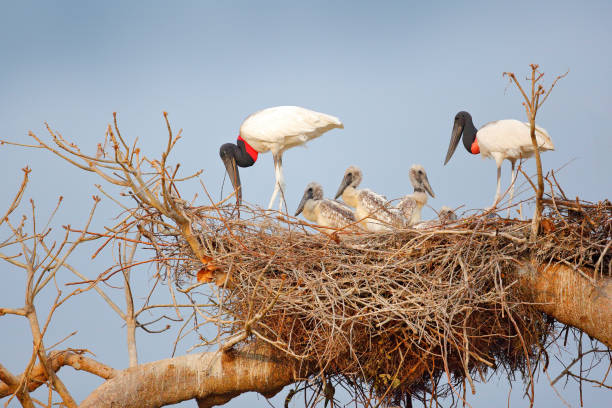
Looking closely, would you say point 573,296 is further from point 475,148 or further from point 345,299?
point 475,148

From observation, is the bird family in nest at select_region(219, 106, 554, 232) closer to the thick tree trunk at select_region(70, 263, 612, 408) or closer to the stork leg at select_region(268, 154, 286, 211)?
the stork leg at select_region(268, 154, 286, 211)

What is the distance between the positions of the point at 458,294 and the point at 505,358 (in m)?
1.15

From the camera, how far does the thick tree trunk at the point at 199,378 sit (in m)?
5.52

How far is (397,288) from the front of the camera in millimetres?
5516

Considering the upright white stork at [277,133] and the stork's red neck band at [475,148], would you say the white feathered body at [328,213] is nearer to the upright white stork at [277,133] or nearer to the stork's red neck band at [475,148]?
the upright white stork at [277,133]

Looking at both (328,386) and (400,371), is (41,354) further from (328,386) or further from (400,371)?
(400,371)

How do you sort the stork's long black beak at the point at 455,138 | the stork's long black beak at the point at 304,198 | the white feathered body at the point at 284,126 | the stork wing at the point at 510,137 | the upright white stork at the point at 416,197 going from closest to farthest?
the upright white stork at the point at 416,197 → the stork's long black beak at the point at 304,198 → the white feathered body at the point at 284,126 → the stork wing at the point at 510,137 → the stork's long black beak at the point at 455,138

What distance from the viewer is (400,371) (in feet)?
18.2

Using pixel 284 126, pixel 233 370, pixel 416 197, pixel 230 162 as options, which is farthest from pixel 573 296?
pixel 230 162

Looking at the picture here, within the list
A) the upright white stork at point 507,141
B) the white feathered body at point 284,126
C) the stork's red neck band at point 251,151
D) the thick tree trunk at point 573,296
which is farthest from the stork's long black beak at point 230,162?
the thick tree trunk at point 573,296

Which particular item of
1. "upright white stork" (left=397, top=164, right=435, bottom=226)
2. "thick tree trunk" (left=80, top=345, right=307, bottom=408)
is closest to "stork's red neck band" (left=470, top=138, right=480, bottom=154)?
"upright white stork" (left=397, top=164, right=435, bottom=226)

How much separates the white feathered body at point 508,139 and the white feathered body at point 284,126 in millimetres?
1900

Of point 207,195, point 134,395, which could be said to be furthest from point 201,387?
point 207,195

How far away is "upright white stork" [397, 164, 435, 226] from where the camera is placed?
24.8 ft
